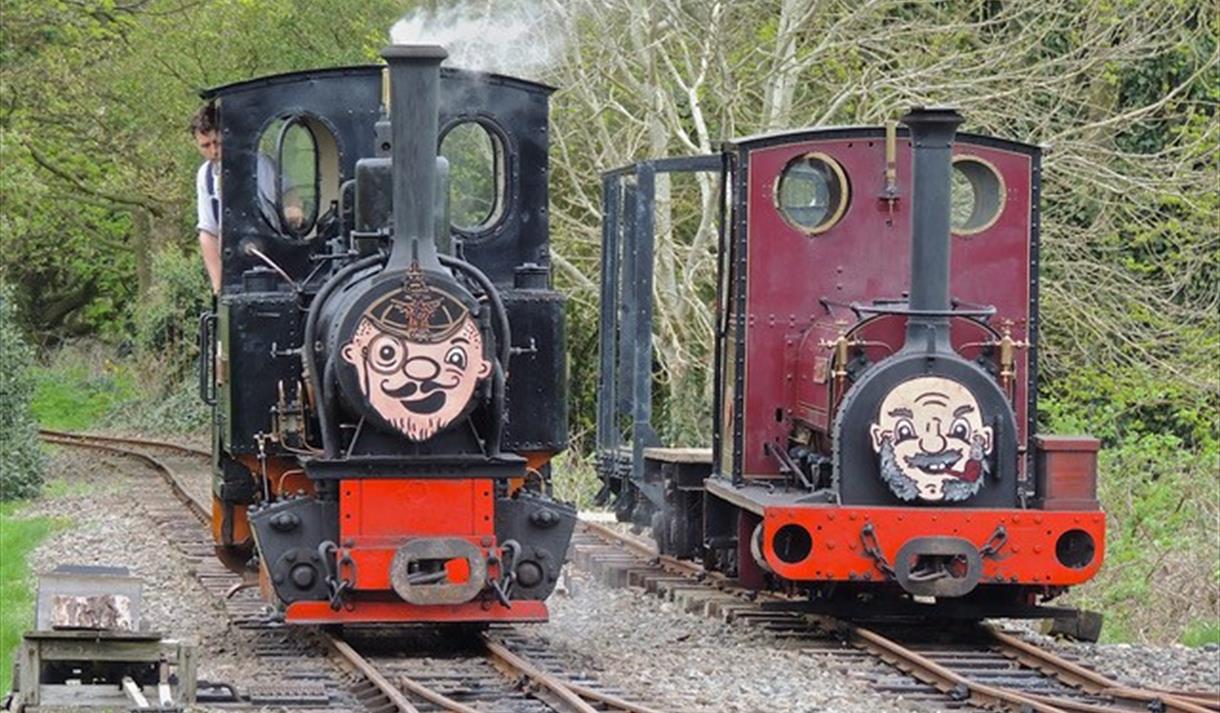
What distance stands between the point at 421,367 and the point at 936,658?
2.78 metres

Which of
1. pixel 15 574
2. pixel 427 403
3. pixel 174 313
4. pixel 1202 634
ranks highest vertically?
pixel 174 313

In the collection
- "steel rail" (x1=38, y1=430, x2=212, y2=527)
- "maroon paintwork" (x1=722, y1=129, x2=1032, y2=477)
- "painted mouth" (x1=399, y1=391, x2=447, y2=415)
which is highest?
"maroon paintwork" (x1=722, y1=129, x2=1032, y2=477)

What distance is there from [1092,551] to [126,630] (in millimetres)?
4936

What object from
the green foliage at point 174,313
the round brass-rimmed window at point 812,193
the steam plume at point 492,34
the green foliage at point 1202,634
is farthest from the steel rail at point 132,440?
the round brass-rimmed window at point 812,193

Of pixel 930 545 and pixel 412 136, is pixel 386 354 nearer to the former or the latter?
pixel 412 136

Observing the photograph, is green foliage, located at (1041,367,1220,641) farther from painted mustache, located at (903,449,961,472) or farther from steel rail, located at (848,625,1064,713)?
painted mustache, located at (903,449,961,472)

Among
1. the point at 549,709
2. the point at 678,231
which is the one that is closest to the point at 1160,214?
the point at 678,231

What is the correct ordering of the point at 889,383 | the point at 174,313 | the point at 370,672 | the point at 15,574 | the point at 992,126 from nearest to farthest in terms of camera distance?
the point at 370,672, the point at 889,383, the point at 15,574, the point at 992,126, the point at 174,313

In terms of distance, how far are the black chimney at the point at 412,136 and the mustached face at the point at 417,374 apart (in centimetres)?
33

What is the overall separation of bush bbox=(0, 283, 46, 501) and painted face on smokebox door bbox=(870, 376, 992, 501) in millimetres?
10658

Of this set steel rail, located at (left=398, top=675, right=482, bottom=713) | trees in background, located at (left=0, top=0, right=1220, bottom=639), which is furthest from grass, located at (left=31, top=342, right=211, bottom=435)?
steel rail, located at (left=398, top=675, right=482, bottom=713)

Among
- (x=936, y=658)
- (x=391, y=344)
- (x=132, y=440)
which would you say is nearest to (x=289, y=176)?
(x=391, y=344)

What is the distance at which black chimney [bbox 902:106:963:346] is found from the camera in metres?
11.0

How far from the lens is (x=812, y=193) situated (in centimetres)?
1227
